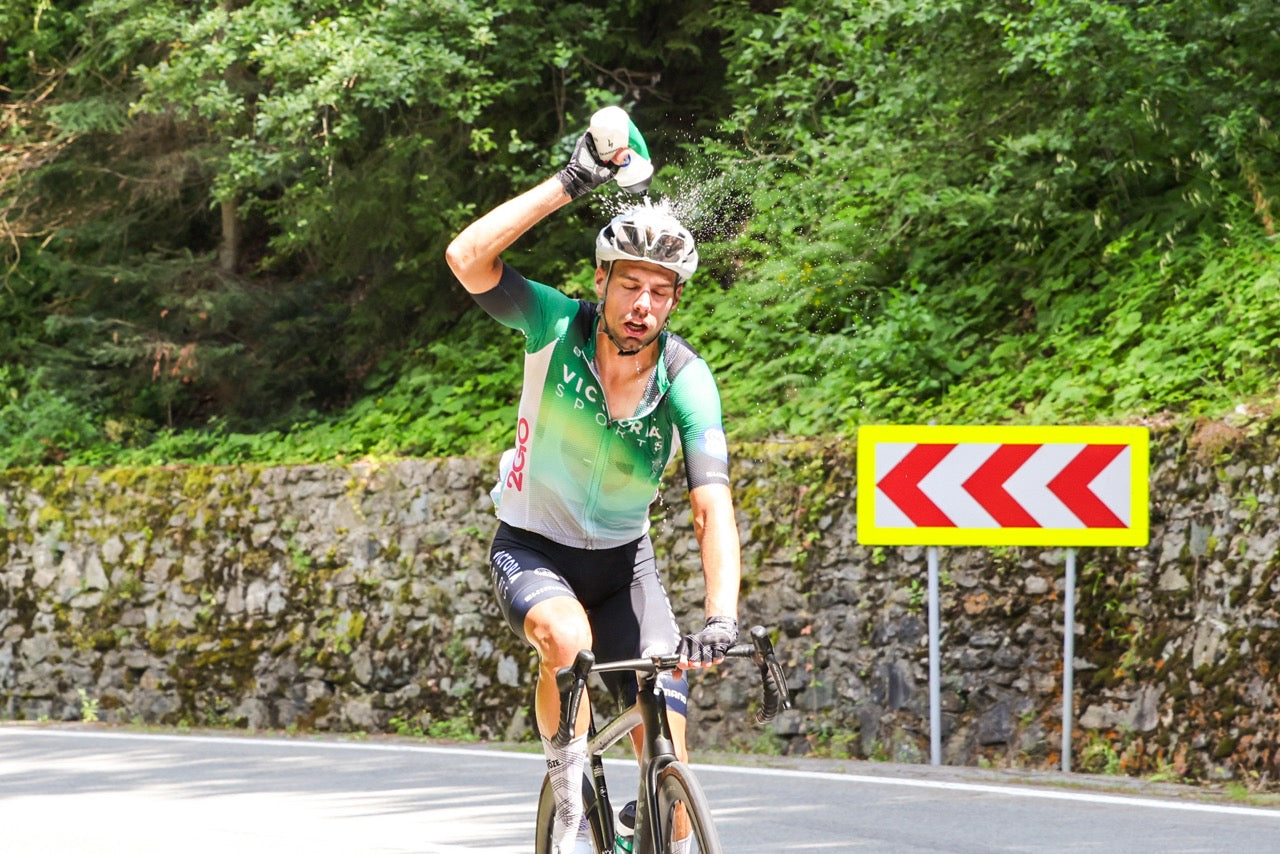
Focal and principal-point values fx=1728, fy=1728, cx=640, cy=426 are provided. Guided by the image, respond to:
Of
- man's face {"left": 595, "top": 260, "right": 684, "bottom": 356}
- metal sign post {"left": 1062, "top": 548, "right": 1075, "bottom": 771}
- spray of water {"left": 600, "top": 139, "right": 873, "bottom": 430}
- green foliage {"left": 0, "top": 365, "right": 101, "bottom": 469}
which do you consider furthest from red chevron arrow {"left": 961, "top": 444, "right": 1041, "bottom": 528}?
A: green foliage {"left": 0, "top": 365, "right": 101, "bottom": 469}

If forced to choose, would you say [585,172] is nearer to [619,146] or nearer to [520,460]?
[619,146]

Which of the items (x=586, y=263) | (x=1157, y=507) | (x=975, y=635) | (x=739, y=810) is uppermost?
(x=586, y=263)

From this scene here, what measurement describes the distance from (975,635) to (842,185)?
542 cm

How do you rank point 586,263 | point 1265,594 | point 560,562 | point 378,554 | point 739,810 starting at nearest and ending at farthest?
point 560,562 < point 739,810 < point 1265,594 < point 378,554 < point 586,263

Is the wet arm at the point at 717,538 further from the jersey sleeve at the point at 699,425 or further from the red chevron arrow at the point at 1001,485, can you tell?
the red chevron arrow at the point at 1001,485

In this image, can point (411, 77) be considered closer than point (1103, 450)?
No

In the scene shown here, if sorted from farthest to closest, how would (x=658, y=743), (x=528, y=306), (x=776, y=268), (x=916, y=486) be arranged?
(x=776, y=268) → (x=916, y=486) → (x=528, y=306) → (x=658, y=743)

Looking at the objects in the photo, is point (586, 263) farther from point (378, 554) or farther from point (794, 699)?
point (794, 699)

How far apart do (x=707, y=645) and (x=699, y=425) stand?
803mm

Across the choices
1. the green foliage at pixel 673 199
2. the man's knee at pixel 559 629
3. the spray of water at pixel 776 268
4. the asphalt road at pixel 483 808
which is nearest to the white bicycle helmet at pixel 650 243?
the man's knee at pixel 559 629

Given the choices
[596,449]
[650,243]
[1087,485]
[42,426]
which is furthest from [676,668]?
[42,426]

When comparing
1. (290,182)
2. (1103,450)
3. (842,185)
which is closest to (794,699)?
(1103,450)

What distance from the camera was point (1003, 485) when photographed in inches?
391

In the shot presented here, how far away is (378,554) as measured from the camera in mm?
13797
